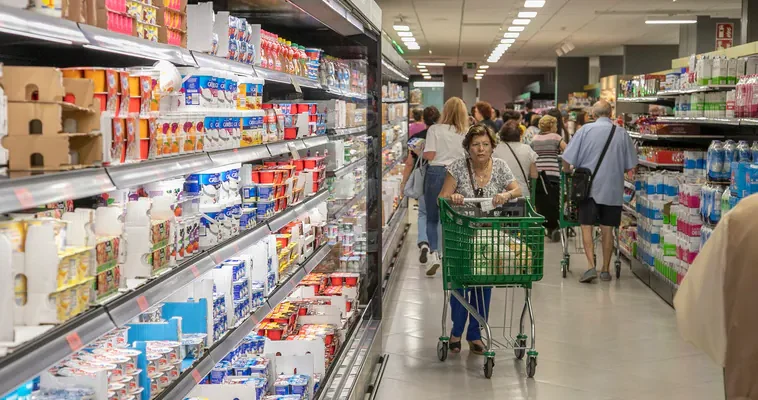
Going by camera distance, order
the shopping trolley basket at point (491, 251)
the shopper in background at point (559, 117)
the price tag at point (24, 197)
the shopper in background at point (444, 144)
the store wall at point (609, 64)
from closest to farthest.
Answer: the price tag at point (24, 197) → the shopping trolley basket at point (491, 251) → the shopper in background at point (444, 144) → the shopper in background at point (559, 117) → the store wall at point (609, 64)

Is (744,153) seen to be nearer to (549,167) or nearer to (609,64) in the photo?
(549,167)

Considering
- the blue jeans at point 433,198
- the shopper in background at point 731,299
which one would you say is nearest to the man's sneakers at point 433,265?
the blue jeans at point 433,198

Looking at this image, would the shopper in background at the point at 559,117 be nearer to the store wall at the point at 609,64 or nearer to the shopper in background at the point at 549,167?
the shopper in background at the point at 549,167

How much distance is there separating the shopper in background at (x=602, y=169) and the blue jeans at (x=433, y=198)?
4.31 feet

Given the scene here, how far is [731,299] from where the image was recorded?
2.07m

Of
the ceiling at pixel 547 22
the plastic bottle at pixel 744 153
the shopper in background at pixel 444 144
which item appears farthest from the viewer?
the ceiling at pixel 547 22

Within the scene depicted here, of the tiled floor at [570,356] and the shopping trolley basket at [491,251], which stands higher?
the shopping trolley basket at [491,251]

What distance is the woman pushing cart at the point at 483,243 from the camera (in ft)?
17.0

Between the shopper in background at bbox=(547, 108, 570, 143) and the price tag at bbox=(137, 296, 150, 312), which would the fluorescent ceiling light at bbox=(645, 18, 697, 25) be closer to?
the shopper in background at bbox=(547, 108, 570, 143)

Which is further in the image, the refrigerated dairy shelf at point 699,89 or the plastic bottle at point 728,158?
the refrigerated dairy shelf at point 699,89

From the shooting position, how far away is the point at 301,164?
15.5 feet

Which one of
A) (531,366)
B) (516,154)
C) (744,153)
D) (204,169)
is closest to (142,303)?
(204,169)

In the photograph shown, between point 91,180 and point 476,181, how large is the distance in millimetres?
4236

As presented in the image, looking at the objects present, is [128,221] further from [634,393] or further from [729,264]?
[634,393]
